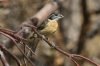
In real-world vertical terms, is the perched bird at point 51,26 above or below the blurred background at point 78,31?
above

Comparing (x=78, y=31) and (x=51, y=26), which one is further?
(x=78, y=31)

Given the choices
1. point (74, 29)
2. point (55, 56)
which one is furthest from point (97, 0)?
point (55, 56)

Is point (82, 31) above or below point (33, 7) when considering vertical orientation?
below

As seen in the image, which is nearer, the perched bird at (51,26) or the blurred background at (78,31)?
the perched bird at (51,26)

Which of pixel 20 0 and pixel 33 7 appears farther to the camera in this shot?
pixel 33 7

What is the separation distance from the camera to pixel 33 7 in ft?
12.2

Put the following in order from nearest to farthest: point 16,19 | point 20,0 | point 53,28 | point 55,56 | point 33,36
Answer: point 33,36 < point 53,28 < point 20,0 < point 16,19 < point 55,56

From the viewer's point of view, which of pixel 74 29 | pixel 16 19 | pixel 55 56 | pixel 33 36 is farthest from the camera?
pixel 74 29

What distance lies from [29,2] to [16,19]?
0.22 meters

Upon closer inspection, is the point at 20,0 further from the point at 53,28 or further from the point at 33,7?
the point at 53,28

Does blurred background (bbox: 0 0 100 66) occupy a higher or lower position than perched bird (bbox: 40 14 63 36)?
lower

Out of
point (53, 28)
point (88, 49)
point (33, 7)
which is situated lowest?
point (88, 49)

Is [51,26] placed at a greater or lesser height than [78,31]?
greater

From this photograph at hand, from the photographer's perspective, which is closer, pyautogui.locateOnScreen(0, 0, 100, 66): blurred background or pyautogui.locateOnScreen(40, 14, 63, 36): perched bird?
pyautogui.locateOnScreen(40, 14, 63, 36): perched bird
